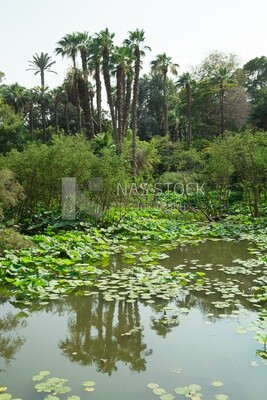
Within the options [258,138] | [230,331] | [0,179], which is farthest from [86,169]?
[230,331]

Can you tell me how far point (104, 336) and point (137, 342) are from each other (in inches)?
16.1

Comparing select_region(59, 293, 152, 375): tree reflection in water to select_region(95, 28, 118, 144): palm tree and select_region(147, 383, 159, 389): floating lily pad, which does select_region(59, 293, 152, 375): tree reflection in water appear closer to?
select_region(147, 383, 159, 389): floating lily pad

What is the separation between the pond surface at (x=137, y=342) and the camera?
356 cm

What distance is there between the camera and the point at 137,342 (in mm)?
4422

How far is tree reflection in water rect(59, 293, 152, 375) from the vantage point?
4.02 meters

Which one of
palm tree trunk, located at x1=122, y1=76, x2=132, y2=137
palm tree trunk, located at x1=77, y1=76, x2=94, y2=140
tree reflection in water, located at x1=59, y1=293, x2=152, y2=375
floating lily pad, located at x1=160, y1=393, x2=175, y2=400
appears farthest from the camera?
palm tree trunk, located at x1=77, y1=76, x2=94, y2=140

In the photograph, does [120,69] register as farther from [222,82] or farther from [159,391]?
[159,391]

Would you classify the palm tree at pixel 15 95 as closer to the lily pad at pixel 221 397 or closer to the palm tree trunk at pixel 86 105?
the palm tree trunk at pixel 86 105

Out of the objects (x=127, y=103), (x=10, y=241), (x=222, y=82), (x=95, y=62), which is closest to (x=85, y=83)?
(x=95, y=62)

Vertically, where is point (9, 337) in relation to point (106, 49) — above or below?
below

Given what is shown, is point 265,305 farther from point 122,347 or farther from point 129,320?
point 122,347

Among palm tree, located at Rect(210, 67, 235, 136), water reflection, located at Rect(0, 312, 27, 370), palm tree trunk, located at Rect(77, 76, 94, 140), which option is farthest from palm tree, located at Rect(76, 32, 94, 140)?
water reflection, located at Rect(0, 312, 27, 370)

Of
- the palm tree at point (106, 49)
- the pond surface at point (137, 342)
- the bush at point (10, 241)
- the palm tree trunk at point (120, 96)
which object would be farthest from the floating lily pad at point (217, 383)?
the palm tree at point (106, 49)

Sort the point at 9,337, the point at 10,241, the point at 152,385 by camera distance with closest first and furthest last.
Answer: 1. the point at 152,385
2. the point at 9,337
3. the point at 10,241
